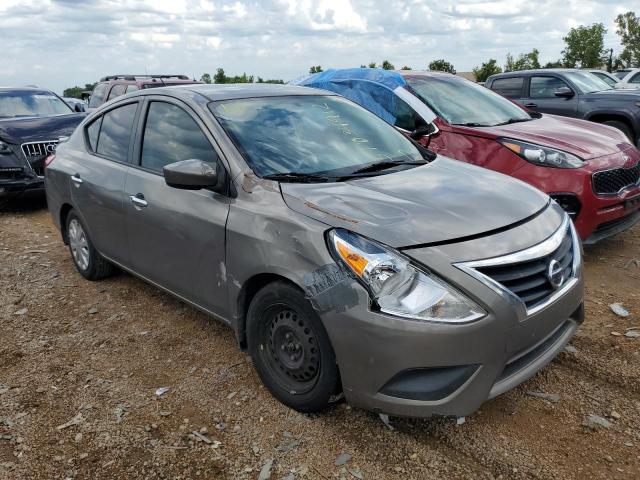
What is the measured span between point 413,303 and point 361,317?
0.22 meters

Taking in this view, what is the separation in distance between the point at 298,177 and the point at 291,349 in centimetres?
92

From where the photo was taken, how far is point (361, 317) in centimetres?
235

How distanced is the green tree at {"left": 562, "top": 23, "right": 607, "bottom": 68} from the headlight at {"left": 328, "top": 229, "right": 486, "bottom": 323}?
4679 centimetres

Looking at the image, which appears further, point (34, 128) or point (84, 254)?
point (34, 128)

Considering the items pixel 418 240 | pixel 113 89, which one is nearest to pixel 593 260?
pixel 418 240

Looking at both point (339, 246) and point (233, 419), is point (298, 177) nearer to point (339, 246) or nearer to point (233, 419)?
point (339, 246)

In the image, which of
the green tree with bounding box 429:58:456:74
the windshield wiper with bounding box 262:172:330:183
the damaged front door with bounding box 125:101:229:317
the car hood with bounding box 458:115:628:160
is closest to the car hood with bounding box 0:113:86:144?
the damaged front door with bounding box 125:101:229:317

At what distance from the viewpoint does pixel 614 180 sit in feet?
15.8

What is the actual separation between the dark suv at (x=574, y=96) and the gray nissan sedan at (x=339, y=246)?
6618 mm

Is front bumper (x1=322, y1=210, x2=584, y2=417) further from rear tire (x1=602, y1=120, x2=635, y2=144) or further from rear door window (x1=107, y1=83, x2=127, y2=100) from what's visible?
rear door window (x1=107, y1=83, x2=127, y2=100)

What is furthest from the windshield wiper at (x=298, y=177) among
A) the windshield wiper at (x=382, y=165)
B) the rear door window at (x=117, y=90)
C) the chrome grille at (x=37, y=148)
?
the rear door window at (x=117, y=90)

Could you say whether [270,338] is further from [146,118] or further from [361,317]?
[146,118]

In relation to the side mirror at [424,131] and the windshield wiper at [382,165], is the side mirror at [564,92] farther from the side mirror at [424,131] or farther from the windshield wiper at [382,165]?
the windshield wiper at [382,165]

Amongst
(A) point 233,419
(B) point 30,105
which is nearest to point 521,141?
(A) point 233,419
